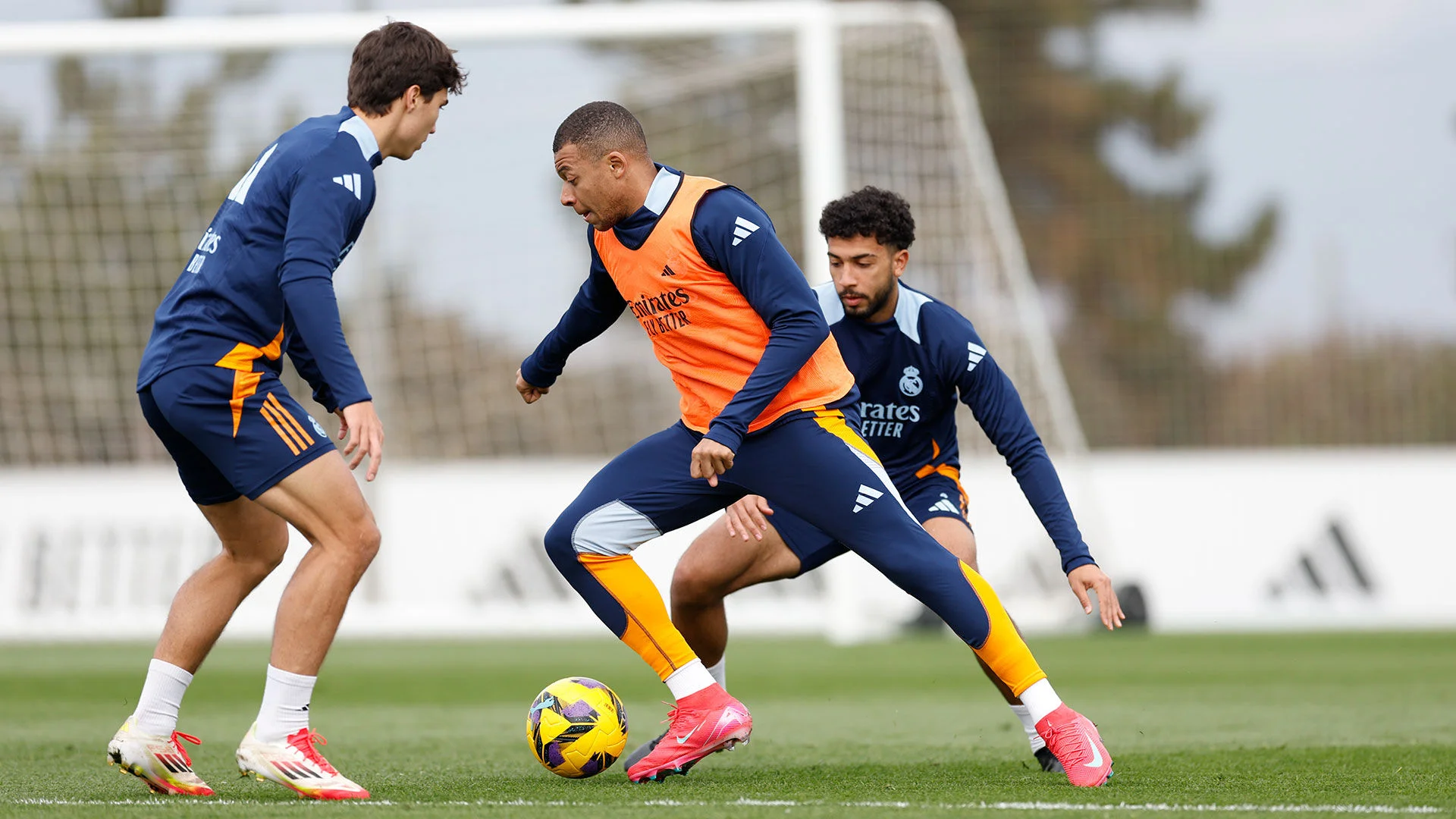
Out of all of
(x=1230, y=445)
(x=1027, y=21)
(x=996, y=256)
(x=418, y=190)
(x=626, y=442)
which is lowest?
(x=1230, y=445)

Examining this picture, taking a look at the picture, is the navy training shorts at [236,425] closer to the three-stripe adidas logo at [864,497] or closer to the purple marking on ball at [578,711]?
the purple marking on ball at [578,711]

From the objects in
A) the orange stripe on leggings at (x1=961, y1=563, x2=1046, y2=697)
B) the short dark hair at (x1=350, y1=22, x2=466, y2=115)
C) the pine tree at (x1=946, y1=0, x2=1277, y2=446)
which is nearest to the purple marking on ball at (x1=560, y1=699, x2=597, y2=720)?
the orange stripe on leggings at (x1=961, y1=563, x2=1046, y2=697)

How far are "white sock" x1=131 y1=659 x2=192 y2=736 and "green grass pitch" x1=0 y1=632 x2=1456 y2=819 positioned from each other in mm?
202

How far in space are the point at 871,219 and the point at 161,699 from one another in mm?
2717

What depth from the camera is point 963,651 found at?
12.7m

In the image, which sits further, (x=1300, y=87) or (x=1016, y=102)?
(x=1016, y=102)

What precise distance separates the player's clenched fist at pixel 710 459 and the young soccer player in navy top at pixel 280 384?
93 centimetres

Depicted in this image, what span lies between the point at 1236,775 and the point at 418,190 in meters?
12.6

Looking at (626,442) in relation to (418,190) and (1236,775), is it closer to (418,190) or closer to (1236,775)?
(418,190)

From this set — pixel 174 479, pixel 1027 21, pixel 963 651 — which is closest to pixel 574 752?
pixel 963 651

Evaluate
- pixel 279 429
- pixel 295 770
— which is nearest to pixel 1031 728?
pixel 295 770

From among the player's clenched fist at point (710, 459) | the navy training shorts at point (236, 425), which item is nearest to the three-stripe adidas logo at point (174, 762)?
the navy training shorts at point (236, 425)

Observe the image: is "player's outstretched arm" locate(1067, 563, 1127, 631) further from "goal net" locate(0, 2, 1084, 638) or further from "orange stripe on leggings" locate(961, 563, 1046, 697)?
"goal net" locate(0, 2, 1084, 638)

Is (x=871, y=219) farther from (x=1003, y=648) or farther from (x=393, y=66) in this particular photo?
(x=393, y=66)
